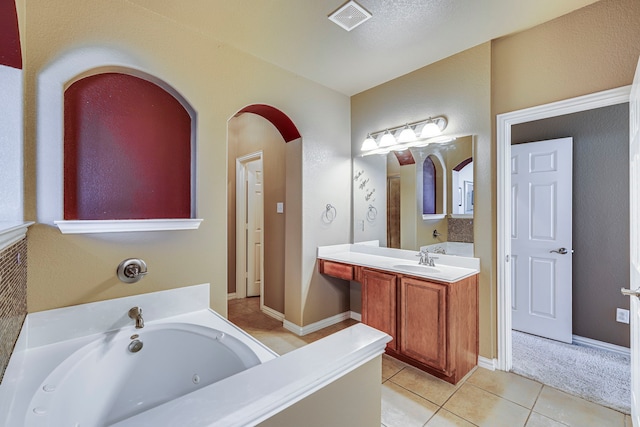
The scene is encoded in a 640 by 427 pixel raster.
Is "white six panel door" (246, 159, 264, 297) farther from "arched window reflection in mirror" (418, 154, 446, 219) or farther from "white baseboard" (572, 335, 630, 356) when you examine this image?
"white baseboard" (572, 335, 630, 356)

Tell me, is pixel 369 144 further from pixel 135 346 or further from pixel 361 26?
pixel 135 346

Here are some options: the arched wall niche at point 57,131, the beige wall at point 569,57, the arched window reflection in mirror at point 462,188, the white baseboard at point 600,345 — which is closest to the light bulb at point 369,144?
the arched window reflection in mirror at point 462,188

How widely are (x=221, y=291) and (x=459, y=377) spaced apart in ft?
6.09

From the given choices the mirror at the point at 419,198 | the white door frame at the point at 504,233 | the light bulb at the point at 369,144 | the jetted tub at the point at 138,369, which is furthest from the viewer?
the light bulb at the point at 369,144

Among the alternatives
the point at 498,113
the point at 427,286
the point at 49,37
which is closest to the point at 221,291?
the point at 427,286

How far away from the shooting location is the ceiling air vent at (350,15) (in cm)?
186

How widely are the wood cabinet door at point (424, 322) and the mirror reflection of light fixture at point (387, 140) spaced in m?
1.37

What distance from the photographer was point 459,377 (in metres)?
2.13

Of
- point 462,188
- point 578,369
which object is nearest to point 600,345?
point 578,369

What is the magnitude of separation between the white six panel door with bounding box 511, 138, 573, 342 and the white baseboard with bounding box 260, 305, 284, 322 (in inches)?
95.9

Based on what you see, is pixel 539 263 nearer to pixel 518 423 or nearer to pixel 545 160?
pixel 545 160

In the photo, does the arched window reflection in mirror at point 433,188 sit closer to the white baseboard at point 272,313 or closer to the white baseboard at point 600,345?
the white baseboard at point 600,345

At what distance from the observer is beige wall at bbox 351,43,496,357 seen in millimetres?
2305

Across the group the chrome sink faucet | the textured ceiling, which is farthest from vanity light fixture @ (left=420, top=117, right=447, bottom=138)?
the chrome sink faucet
